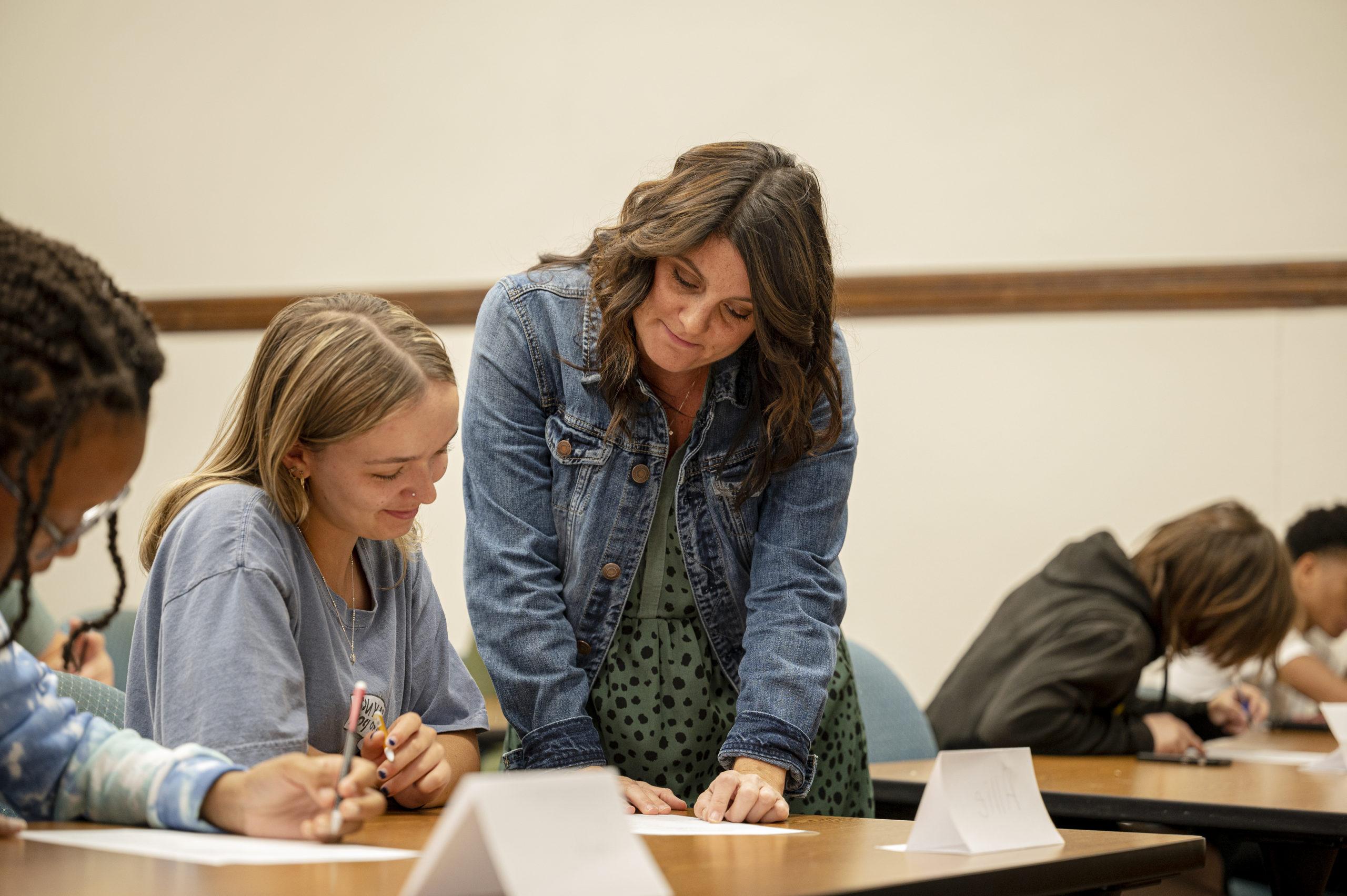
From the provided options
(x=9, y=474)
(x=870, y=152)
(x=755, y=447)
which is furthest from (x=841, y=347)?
(x=870, y=152)

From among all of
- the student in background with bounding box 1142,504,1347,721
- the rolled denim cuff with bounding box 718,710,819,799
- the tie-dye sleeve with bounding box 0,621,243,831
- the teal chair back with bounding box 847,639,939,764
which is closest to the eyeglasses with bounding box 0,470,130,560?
the tie-dye sleeve with bounding box 0,621,243,831

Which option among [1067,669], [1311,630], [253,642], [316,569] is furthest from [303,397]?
[1311,630]

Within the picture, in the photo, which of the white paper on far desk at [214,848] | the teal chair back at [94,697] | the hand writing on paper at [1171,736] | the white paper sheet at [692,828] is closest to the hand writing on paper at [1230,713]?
the hand writing on paper at [1171,736]

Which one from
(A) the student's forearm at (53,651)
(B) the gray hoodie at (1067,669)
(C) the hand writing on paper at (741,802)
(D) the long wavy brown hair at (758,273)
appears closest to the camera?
(C) the hand writing on paper at (741,802)

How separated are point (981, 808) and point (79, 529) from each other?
28.1 inches

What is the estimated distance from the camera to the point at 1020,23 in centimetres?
362

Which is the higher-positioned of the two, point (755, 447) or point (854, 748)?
point (755, 447)

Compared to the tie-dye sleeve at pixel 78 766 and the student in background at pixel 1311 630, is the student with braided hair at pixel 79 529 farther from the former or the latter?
the student in background at pixel 1311 630

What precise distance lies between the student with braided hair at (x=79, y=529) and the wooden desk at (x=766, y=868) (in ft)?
0.17

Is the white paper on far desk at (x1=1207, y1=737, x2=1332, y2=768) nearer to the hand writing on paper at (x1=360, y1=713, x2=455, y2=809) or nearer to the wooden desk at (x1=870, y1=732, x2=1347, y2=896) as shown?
the wooden desk at (x1=870, y1=732, x2=1347, y2=896)

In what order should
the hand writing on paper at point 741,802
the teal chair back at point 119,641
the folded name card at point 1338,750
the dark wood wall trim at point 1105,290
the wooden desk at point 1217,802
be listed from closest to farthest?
the hand writing on paper at point 741,802
the wooden desk at point 1217,802
the folded name card at point 1338,750
the teal chair back at point 119,641
the dark wood wall trim at point 1105,290

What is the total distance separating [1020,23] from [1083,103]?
0.27m

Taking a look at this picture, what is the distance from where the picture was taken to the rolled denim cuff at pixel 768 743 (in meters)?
1.41

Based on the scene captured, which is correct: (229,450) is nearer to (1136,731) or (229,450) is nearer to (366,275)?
(1136,731)
